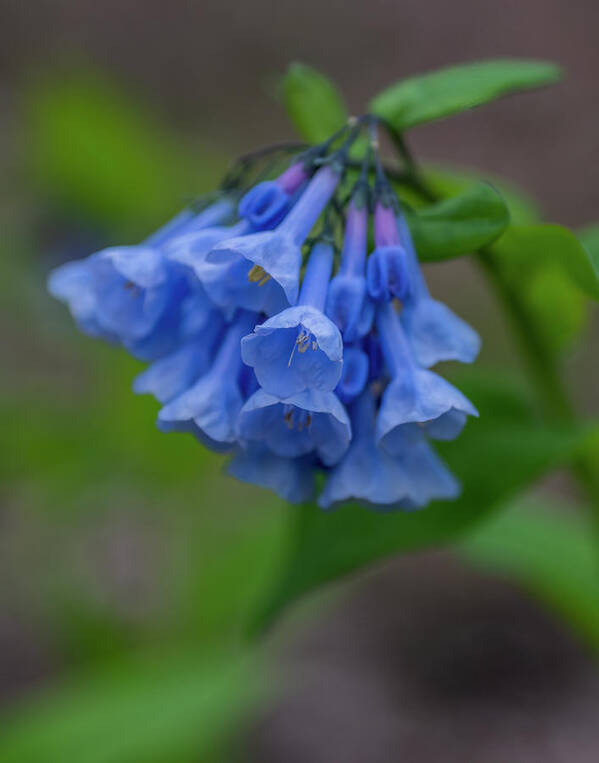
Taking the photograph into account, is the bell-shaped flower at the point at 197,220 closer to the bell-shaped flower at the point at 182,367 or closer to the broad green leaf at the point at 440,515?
the bell-shaped flower at the point at 182,367

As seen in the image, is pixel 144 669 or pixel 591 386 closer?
pixel 144 669

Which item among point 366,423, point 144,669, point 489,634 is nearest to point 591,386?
point 489,634

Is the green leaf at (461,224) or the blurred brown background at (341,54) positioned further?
the blurred brown background at (341,54)

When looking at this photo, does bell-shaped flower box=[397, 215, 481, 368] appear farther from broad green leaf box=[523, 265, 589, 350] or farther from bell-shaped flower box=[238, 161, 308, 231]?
broad green leaf box=[523, 265, 589, 350]

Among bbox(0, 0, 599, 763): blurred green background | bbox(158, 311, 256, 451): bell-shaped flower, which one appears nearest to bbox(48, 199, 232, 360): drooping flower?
bbox(158, 311, 256, 451): bell-shaped flower

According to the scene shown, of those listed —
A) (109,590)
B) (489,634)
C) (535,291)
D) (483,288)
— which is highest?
(535,291)

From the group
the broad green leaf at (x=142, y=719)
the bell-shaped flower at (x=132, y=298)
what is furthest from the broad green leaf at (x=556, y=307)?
the broad green leaf at (x=142, y=719)

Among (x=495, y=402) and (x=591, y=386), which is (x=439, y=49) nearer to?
(x=591, y=386)

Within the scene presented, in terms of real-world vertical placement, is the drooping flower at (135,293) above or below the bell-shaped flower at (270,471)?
above
